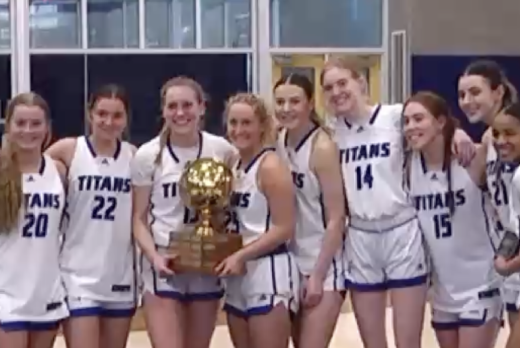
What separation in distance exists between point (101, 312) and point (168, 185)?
1.81ft

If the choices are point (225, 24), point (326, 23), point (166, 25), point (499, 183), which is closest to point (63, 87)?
point (166, 25)

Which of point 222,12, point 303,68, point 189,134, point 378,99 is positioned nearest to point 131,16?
point 222,12

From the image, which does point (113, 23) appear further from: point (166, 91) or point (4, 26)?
Result: point (166, 91)

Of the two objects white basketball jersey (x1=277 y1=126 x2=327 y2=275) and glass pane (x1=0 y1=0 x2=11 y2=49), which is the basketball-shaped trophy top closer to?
white basketball jersey (x1=277 y1=126 x2=327 y2=275)

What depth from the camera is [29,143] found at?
3758 millimetres

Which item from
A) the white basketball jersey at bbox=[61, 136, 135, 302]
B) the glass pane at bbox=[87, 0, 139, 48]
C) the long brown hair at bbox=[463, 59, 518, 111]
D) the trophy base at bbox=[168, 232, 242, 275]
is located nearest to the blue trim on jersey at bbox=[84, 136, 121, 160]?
the white basketball jersey at bbox=[61, 136, 135, 302]

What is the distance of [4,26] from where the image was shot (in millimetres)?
11242

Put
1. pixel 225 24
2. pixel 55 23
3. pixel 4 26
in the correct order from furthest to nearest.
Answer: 1. pixel 225 24
2. pixel 55 23
3. pixel 4 26

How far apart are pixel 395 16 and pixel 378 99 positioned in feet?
3.17

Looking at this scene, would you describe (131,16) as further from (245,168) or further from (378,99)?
(245,168)

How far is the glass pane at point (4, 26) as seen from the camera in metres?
11.2

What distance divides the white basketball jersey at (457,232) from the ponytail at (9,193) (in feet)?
4.84

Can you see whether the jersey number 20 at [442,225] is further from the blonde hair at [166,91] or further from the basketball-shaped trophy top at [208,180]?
the blonde hair at [166,91]

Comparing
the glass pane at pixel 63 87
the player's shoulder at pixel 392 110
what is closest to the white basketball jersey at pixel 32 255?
the player's shoulder at pixel 392 110
